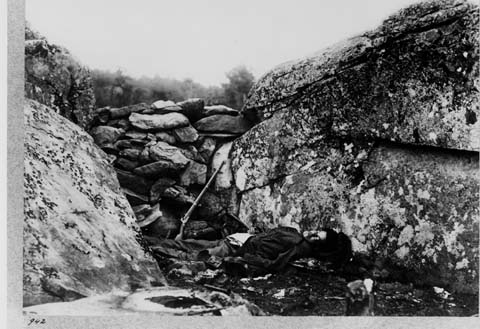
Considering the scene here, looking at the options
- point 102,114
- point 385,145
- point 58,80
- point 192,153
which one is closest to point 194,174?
point 192,153

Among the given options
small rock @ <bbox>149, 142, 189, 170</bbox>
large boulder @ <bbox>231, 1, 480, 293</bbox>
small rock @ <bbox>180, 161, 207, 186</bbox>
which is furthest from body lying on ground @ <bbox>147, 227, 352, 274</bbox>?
small rock @ <bbox>149, 142, 189, 170</bbox>

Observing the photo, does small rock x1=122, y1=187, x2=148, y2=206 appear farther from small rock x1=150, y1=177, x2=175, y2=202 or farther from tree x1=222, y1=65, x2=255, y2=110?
tree x1=222, y1=65, x2=255, y2=110

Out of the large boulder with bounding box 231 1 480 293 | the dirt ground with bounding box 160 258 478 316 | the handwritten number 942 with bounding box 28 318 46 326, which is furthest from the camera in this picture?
the large boulder with bounding box 231 1 480 293

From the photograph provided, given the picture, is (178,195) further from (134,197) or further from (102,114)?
(102,114)

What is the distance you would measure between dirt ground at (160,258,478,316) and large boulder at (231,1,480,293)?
107 mm

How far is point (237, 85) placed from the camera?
11.0 feet

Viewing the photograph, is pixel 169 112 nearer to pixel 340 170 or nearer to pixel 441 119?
pixel 340 170

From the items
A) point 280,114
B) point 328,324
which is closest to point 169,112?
point 280,114

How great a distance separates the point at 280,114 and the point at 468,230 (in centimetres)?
138

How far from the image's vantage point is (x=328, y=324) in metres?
2.96

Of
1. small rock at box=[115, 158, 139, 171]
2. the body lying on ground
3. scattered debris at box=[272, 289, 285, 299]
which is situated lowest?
scattered debris at box=[272, 289, 285, 299]

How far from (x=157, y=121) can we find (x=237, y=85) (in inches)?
21.8

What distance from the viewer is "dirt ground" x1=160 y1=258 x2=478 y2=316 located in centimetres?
298

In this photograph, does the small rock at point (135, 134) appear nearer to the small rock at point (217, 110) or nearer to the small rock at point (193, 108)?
the small rock at point (193, 108)
